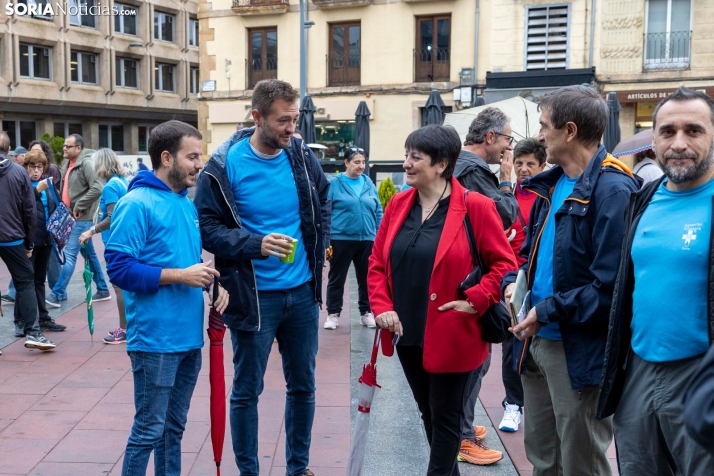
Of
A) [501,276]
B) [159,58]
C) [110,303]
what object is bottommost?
[110,303]

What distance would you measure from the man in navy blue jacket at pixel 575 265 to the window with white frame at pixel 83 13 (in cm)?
3522

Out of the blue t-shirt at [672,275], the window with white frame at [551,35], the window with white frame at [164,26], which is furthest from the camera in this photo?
the window with white frame at [164,26]

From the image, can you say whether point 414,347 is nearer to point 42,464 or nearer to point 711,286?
point 711,286

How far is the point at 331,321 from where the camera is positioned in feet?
25.0

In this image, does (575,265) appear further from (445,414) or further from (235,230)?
(235,230)

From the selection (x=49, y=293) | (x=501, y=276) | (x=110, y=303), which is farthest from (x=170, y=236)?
(x=49, y=293)

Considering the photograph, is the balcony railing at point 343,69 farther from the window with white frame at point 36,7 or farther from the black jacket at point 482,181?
the black jacket at point 482,181

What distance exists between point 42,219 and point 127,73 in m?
33.7

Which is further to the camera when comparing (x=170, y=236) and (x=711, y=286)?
(x=170, y=236)

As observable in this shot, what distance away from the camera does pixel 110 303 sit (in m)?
8.86

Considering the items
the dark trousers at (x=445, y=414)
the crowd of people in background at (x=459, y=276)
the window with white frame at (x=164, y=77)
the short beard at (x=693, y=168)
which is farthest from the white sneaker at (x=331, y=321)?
the window with white frame at (x=164, y=77)

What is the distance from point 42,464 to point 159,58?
3833cm

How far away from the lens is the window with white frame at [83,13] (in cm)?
3472

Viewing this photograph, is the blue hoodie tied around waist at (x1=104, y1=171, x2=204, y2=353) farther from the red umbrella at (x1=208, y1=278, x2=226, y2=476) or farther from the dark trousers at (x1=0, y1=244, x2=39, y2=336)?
the dark trousers at (x1=0, y1=244, x2=39, y2=336)
